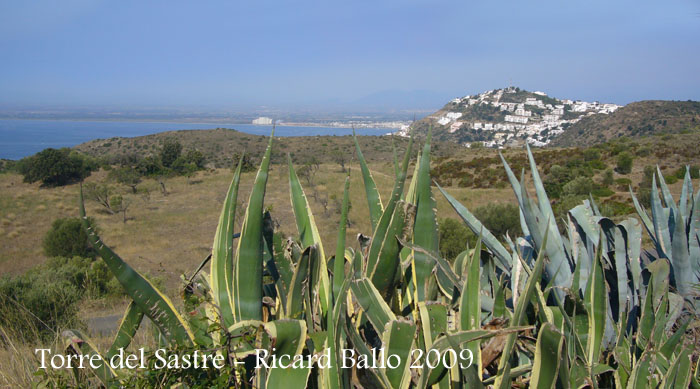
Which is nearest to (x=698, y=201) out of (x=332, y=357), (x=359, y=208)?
(x=332, y=357)

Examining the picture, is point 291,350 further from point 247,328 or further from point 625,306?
point 625,306

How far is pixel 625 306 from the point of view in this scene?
71.2 inches

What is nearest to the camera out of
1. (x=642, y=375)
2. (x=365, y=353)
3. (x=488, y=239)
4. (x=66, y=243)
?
(x=365, y=353)

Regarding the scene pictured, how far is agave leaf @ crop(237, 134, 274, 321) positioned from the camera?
1.33 m

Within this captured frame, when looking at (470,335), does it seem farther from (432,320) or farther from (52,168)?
(52,168)

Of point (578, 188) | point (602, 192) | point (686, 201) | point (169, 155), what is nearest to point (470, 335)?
point (686, 201)

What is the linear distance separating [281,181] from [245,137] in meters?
27.0

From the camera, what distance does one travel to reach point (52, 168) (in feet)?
92.1

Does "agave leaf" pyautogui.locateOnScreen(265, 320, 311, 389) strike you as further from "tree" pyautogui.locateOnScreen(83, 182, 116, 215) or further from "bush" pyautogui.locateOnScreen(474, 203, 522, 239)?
"tree" pyautogui.locateOnScreen(83, 182, 116, 215)

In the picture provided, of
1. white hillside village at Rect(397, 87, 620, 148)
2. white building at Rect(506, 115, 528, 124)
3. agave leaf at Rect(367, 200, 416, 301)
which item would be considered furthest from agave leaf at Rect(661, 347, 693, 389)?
white building at Rect(506, 115, 528, 124)

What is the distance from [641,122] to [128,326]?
59.3 meters

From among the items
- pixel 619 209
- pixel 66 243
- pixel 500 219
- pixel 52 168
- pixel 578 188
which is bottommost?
pixel 66 243

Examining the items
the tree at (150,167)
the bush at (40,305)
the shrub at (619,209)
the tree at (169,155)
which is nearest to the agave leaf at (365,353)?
the bush at (40,305)

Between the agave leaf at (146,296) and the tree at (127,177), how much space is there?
92.4ft
